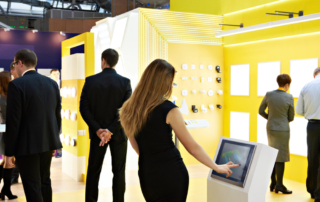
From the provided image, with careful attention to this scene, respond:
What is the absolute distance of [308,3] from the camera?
209 inches

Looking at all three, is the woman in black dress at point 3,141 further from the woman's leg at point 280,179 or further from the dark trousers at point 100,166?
the woman's leg at point 280,179

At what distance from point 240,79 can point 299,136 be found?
1.72 meters

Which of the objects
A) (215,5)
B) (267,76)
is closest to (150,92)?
(267,76)

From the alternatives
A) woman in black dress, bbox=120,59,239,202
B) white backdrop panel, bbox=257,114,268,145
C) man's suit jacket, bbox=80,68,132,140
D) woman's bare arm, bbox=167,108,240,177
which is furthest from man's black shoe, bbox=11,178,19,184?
white backdrop panel, bbox=257,114,268,145

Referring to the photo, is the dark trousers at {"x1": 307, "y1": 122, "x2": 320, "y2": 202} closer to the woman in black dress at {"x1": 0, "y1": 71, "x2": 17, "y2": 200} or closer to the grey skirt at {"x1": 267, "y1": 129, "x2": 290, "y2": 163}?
the grey skirt at {"x1": 267, "y1": 129, "x2": 290, "y2": 163}

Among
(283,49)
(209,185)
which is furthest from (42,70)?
(209,185)

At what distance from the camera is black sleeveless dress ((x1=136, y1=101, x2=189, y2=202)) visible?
2109 mm

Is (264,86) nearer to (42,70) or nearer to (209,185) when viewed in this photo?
(209,185)

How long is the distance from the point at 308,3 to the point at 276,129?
2139mm

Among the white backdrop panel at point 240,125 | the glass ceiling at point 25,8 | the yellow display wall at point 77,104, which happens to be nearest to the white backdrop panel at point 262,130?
the white backdrop panel at point 240,125

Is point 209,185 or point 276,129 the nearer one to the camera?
point 209,185

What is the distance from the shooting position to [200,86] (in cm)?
692

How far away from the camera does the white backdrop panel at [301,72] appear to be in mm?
5387

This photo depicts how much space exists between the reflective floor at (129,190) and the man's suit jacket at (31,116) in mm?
1776
